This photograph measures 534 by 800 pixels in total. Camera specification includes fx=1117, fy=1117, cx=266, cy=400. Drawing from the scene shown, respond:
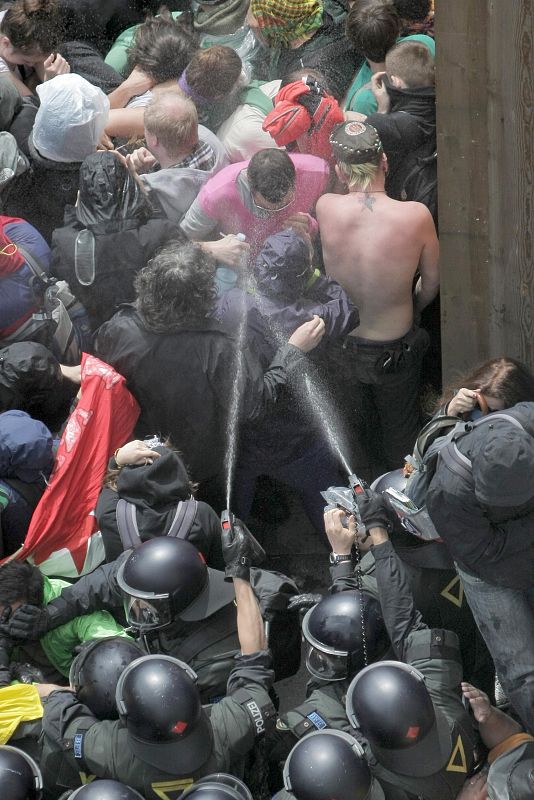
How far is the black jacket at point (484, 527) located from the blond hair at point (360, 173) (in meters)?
1.74

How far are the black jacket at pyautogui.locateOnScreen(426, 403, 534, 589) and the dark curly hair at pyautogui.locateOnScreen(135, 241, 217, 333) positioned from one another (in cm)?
145

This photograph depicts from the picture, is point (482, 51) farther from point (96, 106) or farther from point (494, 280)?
point (96, 106)

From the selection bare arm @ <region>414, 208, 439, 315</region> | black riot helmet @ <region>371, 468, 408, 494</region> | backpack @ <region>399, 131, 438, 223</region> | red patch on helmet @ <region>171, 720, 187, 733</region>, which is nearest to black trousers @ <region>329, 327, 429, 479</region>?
bare arm @ <region>414, 208, 439, 315</region>

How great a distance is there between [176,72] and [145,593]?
3456 mm

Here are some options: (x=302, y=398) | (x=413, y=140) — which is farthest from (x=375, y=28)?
(x=302, y=398)

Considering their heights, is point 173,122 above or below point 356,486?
above

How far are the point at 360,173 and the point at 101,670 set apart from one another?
2556 millimetres

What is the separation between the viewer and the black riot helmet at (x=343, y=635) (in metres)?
4.12

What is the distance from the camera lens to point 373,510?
14.3 ft

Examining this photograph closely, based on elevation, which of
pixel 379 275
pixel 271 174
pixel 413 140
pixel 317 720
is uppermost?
pixel 271 174

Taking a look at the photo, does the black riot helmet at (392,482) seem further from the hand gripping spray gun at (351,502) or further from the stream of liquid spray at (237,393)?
the stream of liquid spray at (237,393)

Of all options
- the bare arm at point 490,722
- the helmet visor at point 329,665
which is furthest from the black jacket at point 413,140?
the bare arm at point 490,722

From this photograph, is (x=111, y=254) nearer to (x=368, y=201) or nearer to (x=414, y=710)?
(x=368, y=201)

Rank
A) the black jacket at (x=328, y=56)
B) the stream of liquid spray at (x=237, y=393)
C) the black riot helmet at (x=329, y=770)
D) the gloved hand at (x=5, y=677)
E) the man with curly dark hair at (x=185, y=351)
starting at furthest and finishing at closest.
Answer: the black jacket at (x=328, y=56) → the stream of liquid spray at (x=237, y=393) → the man with curly dark hair at (x=185, y=351) → the gloved hand at (x=5, y=677) → the black riot helmet at (x=329, y=770)
